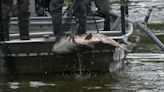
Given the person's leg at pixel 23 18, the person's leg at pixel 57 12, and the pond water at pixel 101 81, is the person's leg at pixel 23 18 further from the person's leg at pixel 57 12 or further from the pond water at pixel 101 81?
the pond water at pixel 101 81

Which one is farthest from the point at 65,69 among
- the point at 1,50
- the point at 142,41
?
the point at 142,41

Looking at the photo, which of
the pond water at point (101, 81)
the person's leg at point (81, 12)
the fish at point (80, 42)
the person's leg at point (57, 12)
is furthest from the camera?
the person's leg at point (57, 12)

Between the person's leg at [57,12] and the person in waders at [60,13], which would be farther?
the person's leg at [57,12]

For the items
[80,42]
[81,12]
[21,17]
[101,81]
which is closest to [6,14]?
[21,17]

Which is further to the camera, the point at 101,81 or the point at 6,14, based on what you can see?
the point at 6,14

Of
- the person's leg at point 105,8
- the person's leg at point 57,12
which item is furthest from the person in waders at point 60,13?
the person's leg at point 105,8

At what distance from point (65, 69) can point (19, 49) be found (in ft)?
2.97

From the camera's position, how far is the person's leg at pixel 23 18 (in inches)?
365

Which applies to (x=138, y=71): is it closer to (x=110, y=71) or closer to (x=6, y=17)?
(x=110, y=71)

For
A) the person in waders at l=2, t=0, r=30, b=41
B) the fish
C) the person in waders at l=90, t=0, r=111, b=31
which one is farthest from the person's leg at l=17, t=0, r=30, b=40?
the person in waders at l=90, t=0, r=111, b=31

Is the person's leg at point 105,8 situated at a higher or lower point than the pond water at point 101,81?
higher

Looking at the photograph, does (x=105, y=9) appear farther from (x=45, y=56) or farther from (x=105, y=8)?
(x=45, y=56)

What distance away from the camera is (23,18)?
9.33 meters

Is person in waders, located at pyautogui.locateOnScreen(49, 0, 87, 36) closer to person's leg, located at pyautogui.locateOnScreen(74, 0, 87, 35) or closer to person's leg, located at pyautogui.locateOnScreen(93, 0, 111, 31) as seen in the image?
person's leg, located at pyautogui.locateOnScreen(74, 0, 87, 35)
